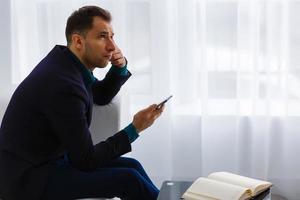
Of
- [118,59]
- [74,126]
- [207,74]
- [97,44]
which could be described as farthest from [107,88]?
[207,74]

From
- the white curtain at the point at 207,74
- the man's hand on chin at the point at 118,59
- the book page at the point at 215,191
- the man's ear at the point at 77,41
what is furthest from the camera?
the white curtain at the point at 207,74

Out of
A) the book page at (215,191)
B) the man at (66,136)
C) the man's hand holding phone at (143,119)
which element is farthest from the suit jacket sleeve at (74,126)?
the book page at (215,191)

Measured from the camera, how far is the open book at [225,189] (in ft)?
4.50

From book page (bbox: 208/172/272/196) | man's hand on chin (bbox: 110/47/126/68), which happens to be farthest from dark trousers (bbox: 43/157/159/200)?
man's hand on chin (bbox: 110/47/126/68)

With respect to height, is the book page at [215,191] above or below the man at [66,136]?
below

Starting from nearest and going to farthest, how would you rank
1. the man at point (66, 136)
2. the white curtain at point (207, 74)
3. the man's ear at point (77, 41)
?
the man at point (66, 136)
the man's ear at point (77, 41)
the white curtain at point (207, 74)

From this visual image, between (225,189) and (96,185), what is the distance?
16.2 inches

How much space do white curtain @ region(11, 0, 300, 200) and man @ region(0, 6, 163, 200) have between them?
2.11 feet

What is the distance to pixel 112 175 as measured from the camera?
5.11 feet

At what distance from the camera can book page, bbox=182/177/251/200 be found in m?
1.37

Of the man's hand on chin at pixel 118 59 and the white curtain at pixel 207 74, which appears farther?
the white curtain at pixel 207 74

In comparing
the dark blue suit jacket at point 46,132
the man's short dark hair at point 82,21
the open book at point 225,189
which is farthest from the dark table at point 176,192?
the man's short dark hair at point 82,21

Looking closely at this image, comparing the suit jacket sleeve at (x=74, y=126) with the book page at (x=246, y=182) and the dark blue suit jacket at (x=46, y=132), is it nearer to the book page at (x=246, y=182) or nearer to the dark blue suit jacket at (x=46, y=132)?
the dark blue suit jacket at (x=46, y=132)

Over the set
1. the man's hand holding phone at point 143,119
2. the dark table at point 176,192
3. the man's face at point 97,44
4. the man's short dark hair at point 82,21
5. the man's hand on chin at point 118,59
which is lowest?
the dark table at point 176,192
